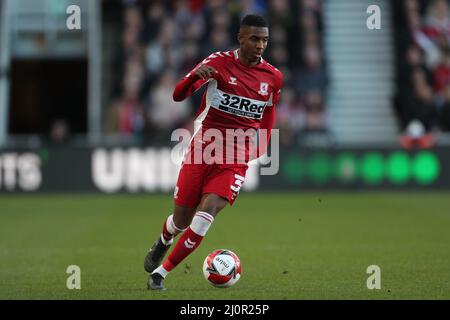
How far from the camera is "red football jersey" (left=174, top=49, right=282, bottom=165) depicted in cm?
917

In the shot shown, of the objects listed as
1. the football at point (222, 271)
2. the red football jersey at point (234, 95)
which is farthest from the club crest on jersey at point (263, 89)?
the football at point (222, 271)

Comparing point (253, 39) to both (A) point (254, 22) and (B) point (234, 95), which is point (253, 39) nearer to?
(A) point (254, 22)

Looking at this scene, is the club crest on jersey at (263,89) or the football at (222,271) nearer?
the football at (222,271)

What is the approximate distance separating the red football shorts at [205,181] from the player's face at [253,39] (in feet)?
3.39

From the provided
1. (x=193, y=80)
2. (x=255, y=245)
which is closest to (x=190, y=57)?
(x=255, y=245)

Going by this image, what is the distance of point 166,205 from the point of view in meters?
18.3

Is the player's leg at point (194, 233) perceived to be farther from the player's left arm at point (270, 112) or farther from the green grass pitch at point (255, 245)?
the player's left arm at point (270, 112)

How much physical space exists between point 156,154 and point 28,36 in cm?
549

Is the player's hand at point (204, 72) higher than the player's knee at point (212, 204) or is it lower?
higher

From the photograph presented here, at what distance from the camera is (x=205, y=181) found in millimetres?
9133

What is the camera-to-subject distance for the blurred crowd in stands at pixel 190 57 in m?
21.7

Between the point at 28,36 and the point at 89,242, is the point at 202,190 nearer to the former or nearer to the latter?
the point at 89,242

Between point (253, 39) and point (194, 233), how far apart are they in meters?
1.79
